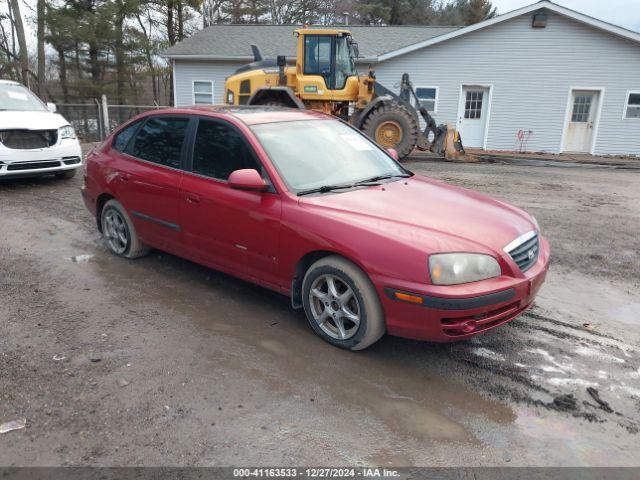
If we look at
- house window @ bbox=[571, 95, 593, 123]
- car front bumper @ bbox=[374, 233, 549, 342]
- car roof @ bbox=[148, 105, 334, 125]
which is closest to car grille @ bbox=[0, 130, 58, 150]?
car roof @ bbox=[148, 105, 334, 125]

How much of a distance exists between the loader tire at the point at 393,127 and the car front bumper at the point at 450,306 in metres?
9.42

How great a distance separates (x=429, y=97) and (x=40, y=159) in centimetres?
1329

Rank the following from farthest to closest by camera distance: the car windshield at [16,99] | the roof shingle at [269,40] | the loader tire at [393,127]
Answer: the roof shingle at [269,40], the loader tire at [393,127], the car windshield at [16,99]

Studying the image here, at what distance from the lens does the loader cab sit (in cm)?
1245

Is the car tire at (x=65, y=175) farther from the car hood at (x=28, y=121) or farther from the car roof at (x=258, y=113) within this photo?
the car roof at (x=258, y=113)

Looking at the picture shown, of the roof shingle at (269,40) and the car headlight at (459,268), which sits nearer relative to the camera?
the car headlight at (459,268)

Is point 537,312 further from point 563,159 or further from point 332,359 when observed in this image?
point 563,159

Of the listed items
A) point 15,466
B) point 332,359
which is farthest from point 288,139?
point 15,466

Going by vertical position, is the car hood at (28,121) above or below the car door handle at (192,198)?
above

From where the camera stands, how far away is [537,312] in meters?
4.09

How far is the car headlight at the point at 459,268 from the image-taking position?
298 cm

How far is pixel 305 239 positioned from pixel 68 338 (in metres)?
1.86

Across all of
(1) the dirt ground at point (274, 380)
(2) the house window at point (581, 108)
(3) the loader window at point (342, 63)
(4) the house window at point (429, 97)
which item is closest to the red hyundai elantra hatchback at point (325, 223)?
(1) the dirt ground at point (274, 380)

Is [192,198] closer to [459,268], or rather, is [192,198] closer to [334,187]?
[334,187]
